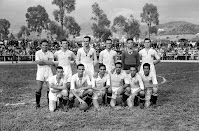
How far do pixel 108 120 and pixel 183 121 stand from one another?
1657 mm

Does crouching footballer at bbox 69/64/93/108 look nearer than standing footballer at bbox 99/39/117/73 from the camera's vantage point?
Yes

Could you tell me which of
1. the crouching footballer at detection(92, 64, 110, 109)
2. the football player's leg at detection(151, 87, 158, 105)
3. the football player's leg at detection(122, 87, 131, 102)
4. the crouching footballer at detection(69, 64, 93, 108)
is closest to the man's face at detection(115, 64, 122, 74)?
the crouching footballer at detection(92, 64, 110, 109)

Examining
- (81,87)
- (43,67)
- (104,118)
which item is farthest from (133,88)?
(43,67)

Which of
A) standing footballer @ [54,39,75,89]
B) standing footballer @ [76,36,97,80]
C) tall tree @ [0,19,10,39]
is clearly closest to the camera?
standing footballer @ [54,39,75,89]

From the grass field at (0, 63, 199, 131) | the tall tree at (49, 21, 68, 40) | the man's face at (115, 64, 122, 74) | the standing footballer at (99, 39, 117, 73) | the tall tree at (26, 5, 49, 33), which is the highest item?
the tall tree at (26, 5, 49, 33)

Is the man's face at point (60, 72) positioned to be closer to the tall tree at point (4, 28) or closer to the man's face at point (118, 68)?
the man's face at point (118, 68)

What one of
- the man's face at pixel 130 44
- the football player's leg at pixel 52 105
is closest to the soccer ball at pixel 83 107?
the football player's leg at pixel 52 105

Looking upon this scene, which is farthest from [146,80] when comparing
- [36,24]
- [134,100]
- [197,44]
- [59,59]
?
[36,24]

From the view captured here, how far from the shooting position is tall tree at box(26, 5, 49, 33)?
58.7 m

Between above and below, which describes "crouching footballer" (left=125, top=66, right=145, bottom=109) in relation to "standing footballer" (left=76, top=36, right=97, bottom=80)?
below

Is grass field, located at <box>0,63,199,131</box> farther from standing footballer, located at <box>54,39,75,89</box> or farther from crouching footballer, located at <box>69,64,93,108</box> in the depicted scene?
standing footballer, located at <box>54,39,75,89</box>

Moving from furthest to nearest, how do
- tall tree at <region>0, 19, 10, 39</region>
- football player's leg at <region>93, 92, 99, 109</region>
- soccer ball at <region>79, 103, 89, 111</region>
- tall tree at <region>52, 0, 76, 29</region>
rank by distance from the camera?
tall tree at <region>0, 19, 10, 39</region>
tall tree at <region>52, 0, 76, 29</region>
football player's leg at <region>93, 92, 99, 109</region>
soccer ball at <region>79, 103, 89, 111</region>

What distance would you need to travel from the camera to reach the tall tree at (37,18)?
193 ft

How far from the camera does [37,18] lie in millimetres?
59281
